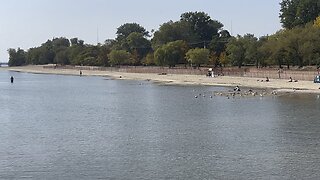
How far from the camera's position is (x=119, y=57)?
13500 centimetres

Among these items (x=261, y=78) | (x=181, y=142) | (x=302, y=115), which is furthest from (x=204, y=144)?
(x=261, y=78)

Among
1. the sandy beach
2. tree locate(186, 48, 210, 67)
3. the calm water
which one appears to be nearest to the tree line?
tree locate(186, 48, 210, 67)

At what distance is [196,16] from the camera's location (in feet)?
469

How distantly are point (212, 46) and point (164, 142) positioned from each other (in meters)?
93.7

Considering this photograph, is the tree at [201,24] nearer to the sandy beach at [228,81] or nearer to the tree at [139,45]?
the tree at [139,45]

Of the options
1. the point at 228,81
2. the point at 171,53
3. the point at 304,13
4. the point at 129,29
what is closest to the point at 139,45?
the point at 171,53

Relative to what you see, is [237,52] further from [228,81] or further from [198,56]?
[228,81]

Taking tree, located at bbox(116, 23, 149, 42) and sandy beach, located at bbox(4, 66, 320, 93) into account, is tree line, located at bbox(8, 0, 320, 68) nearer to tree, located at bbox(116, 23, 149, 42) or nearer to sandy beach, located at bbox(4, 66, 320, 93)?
tree, located at bbox(116, 23, 149, 42)

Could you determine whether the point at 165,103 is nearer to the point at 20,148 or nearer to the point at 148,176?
the point at 20,148

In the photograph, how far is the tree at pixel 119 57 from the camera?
135 m

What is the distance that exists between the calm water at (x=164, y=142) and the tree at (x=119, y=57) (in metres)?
86.6

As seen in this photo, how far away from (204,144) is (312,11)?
80733 millimetres

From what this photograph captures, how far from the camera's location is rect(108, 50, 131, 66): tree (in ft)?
443

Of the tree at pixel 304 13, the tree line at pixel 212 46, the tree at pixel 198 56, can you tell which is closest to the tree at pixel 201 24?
the tree line at pixel 212 46
